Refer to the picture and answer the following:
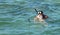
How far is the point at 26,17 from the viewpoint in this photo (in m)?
12.3

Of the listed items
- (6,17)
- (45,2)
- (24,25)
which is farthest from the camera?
(45,2)

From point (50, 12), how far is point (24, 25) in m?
1.95

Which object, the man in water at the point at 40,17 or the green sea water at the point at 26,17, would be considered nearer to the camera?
the green sea water at the point at 26,17

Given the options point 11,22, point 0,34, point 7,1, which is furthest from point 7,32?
point 7,1

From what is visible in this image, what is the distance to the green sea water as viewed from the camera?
11.0 m

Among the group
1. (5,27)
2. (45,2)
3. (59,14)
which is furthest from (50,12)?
(5,27)

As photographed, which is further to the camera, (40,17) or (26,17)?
(26,17)

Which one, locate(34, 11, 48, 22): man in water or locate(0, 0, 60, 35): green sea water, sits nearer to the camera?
locate(0, 0, 60, 35): green sea water

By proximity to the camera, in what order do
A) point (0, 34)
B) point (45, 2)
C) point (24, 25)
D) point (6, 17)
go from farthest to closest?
1. point (45, 2)
2. point (6, 17)
3. point (24, 25)
4. point (0, 34)

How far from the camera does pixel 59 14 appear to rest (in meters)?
12.8

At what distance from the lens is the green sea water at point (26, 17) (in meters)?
11.0

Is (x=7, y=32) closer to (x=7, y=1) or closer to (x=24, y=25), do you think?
(x=24, y=25)

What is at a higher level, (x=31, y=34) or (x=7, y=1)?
(x=7, y=1)

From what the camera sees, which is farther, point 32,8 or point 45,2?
point 45,2
